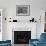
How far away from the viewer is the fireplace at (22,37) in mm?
8269

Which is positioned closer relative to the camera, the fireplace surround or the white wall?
the white wall

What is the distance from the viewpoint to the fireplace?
27.1 ft

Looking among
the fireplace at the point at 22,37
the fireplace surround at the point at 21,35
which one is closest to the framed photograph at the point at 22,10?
the fireplace surround at the point at 21,35

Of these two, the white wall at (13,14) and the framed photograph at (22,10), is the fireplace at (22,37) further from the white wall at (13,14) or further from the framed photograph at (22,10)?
the framed photograph at (22,10)

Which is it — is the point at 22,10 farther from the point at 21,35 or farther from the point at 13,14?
the point at 21,35

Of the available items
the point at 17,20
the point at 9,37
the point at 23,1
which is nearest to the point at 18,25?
the point at 17,20

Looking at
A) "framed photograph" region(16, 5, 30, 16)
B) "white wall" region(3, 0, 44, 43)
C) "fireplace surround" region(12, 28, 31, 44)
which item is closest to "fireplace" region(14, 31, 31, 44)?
"fireplace surround" region(12, 28, 31, 44)

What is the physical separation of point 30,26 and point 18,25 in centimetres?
71

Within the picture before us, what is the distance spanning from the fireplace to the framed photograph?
1.09m

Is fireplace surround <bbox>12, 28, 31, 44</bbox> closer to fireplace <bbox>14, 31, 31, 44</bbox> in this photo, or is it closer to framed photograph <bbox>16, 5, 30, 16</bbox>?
fireplace <bbox>14, 31, 31, 44</bbox>

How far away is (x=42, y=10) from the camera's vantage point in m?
8.03

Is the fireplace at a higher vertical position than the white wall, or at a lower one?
lower

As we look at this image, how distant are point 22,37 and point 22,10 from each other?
163cm

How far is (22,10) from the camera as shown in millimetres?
8180
